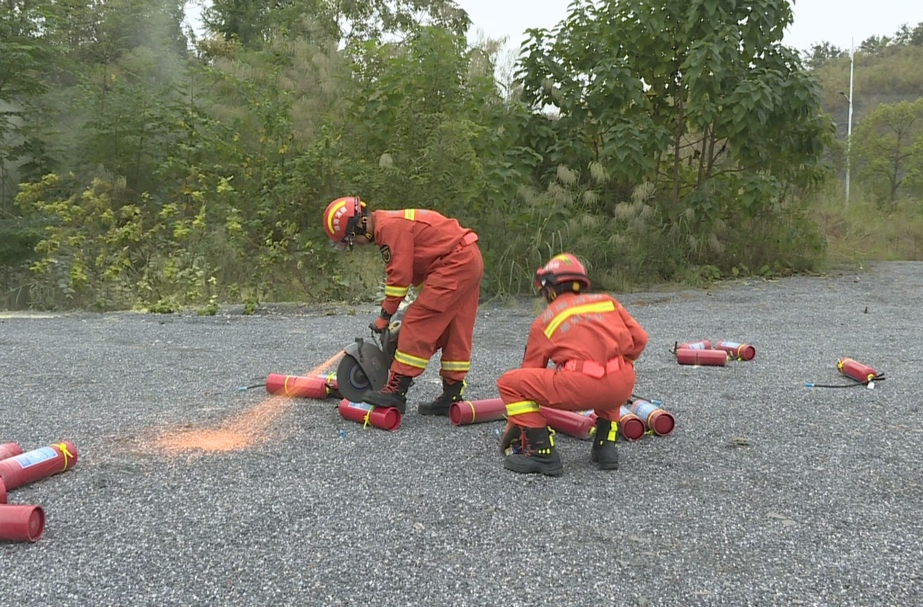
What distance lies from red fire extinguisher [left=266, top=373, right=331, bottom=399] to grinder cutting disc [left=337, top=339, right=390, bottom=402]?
1.12ft

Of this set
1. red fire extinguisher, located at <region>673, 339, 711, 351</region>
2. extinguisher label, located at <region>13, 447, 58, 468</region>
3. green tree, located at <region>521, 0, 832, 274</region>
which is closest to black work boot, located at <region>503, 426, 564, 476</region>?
extinguisher label, located at <region>13, 447, 58, 468</region>

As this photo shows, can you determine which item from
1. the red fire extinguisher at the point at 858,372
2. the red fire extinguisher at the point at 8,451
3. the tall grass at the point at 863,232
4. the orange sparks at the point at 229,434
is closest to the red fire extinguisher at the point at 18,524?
the red fire extinguisher at the point at 8,451

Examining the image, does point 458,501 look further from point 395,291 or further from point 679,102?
point 679,102

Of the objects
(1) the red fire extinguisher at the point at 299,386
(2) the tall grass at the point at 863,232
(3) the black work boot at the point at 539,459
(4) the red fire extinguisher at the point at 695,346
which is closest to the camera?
(3) the black work boot at the point at 539,459

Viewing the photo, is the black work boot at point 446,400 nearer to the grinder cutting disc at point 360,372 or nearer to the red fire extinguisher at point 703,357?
the grinder cutting disc at point 360,372

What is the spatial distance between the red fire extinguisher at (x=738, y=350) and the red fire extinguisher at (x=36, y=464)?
5.17 metres

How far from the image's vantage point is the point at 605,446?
390cm

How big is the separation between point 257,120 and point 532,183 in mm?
4239

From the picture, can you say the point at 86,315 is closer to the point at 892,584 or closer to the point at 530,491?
the point at 530,491

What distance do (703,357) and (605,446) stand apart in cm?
281

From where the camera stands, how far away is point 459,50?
9953mm

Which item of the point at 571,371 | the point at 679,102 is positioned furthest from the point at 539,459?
the point at 679,102

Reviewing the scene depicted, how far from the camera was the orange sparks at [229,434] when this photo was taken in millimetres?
4168

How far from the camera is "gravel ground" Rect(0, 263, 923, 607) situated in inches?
104
